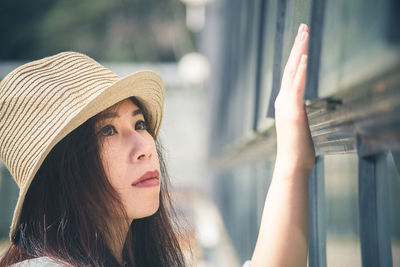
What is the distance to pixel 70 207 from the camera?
1663 mm

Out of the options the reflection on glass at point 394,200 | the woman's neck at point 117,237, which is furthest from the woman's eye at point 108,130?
the reflection on glass at point 394,200

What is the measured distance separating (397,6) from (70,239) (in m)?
1.23

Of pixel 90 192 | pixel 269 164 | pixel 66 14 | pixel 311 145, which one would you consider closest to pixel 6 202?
pixel 269 164

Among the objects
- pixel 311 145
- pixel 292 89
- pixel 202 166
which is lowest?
pixel 311 145

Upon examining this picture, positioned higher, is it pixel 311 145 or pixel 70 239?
pixel 311 145

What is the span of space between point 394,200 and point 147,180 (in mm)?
852

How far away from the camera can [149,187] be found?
162 cm

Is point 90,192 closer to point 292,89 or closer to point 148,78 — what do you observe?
point 148,78

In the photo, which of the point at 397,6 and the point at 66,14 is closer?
the point at 397,6

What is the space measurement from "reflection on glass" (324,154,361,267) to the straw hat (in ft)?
2.51

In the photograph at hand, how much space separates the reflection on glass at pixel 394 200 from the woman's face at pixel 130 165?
31.8 inches

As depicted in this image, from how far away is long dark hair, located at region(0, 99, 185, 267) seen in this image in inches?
63.3

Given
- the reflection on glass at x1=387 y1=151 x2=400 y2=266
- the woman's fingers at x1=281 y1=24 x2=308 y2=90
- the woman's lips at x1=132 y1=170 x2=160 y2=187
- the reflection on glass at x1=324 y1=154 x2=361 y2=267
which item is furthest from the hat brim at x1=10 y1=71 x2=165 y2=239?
the reflection on glass at x1=387 y1=151 x2=400 y2=266

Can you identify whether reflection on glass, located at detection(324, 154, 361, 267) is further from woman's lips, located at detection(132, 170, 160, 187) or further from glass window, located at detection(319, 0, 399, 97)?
woman's lips, located at detection(132, 170, 160, 187)
